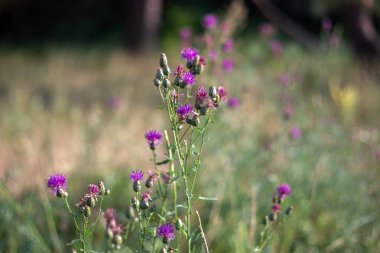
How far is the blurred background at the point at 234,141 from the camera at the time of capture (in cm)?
307

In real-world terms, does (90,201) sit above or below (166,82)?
below

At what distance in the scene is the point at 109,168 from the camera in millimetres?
3844

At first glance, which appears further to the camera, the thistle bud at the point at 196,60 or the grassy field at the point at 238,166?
the grassy field at the point at 238,166

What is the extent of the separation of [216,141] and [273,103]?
184 cm

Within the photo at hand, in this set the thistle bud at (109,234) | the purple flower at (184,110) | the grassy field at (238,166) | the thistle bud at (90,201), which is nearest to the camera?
the thistle bud at (109,234)

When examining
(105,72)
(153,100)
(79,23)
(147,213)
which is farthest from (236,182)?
(79,23)

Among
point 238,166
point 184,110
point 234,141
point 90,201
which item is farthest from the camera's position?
point 234,141

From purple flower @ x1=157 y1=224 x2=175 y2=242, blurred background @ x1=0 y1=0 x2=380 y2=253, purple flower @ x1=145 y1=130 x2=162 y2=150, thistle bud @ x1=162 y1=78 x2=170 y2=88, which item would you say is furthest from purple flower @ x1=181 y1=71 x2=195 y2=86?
blurred background @ x1=0 y1=0 x2=380 y2=253

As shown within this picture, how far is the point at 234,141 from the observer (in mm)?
3715

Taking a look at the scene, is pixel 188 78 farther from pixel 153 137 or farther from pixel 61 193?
pixel 61 193

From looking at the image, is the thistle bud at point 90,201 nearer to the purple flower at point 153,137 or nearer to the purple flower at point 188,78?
the purple flower at point 153,137

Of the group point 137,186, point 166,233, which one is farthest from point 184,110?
point 166,233

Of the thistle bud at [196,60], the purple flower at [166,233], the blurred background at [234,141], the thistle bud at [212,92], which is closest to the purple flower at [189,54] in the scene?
the thistle bud at [196,60]

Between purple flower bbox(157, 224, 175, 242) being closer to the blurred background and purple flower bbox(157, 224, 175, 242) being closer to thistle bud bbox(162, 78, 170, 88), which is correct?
thistle bud bbox(162, 78, 170, 88)
